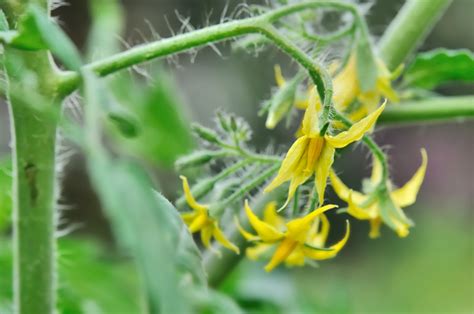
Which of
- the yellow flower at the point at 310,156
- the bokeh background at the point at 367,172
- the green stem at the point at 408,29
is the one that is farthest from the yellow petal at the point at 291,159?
the bokeh background at the point at 367,172

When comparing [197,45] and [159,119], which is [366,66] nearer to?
[197,45]

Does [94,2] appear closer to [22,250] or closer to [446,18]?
[22,250]

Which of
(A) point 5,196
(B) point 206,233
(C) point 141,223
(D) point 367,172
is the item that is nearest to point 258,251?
(B) point 206,233

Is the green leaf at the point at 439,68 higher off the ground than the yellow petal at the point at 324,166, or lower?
higher

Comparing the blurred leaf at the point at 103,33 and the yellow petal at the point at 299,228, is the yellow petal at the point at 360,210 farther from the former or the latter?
the blurred leaf at the point at 103,33

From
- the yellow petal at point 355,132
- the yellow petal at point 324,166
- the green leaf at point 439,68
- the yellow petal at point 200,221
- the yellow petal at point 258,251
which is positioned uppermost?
the green leaf at point 439,68

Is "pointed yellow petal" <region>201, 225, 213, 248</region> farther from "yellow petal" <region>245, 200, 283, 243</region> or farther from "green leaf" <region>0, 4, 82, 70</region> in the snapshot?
"green leaf" <region>0, 4, 82, 70</region>
